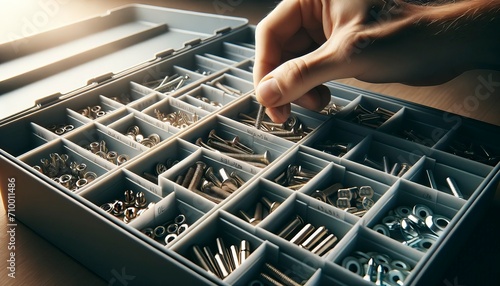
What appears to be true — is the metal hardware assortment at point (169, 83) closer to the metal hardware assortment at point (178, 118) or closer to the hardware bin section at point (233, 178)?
the hardware bin section at point (233, 178)

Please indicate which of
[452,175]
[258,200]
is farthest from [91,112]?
[452,175]

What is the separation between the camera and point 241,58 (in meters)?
2.20

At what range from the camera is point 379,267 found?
1.12 meters

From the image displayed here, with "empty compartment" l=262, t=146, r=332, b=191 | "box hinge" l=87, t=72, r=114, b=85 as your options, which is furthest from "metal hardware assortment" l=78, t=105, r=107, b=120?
"empty compartment" l=262, t=146, r=332, b=191

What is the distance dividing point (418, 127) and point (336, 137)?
0.94ft

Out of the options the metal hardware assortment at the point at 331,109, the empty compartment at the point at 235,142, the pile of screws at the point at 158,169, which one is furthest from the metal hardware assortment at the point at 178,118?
the metal hardware assortment at the point at 331,109

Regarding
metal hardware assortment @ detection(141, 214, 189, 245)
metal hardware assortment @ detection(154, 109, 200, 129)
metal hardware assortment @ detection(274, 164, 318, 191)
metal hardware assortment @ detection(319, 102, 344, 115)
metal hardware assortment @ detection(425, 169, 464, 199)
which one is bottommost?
metal hardware assortment @ detection(141, 214, 189, 245)

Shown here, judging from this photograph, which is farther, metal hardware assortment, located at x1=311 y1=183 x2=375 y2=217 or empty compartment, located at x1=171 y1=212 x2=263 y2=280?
metal hardware assortment, located at x1=311 y1=183 x2=375 y2=217

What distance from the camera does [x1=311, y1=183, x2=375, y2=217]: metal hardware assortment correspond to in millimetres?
1353

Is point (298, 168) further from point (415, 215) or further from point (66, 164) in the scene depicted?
point (66, 164)

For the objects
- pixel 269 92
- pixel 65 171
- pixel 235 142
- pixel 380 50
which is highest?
pixel 380 50

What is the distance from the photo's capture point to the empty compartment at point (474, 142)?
1497 mm

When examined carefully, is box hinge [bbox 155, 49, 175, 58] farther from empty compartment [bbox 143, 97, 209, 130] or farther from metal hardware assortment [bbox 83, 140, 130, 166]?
metal hardware assortment [bbox 83, 140, 130, 166]

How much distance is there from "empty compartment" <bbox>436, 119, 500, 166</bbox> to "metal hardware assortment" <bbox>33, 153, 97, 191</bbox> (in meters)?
1.11
